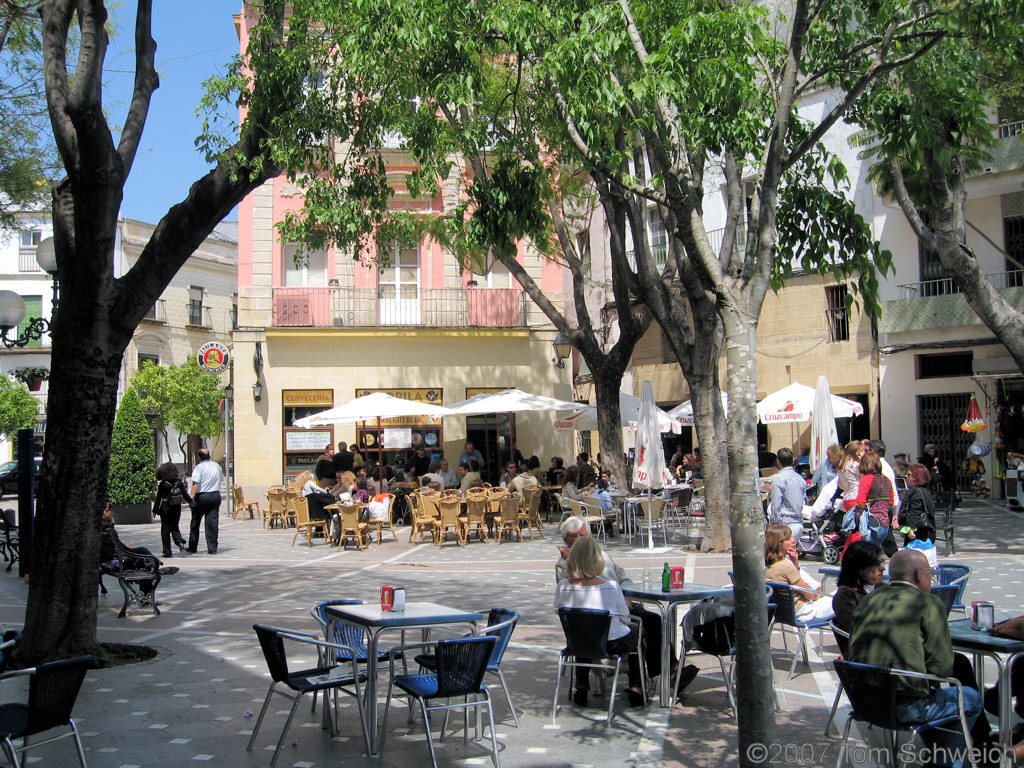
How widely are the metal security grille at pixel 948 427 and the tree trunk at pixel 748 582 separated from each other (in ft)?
67.1

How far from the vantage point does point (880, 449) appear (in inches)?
466

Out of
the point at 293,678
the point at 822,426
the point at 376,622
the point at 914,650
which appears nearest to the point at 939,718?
the point at 914,650

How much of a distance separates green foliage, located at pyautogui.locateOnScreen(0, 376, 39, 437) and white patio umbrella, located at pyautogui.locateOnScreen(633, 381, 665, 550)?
34761mm

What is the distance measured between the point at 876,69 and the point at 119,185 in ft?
19.2

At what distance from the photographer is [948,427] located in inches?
910

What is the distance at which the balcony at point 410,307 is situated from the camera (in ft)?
80.9

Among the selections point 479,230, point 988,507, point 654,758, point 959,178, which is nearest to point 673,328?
point 959,178

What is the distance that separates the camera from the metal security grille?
→ 75.0 feet

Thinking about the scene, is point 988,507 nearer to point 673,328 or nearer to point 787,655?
point 673,328

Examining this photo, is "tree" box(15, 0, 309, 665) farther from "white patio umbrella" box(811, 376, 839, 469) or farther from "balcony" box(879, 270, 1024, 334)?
"balcony" box(879, 270, 1024, 334)

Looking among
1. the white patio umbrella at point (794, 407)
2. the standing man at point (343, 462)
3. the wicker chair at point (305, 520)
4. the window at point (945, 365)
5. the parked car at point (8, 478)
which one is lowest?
the wicker chair at point (305, 520)

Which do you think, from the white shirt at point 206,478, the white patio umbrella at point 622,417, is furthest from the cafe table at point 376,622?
the white patio umbrella at point 622,417

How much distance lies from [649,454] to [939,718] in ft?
33.5

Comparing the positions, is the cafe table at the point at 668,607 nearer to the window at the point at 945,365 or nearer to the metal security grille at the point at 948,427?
the metal security grille at the point at 948,427
